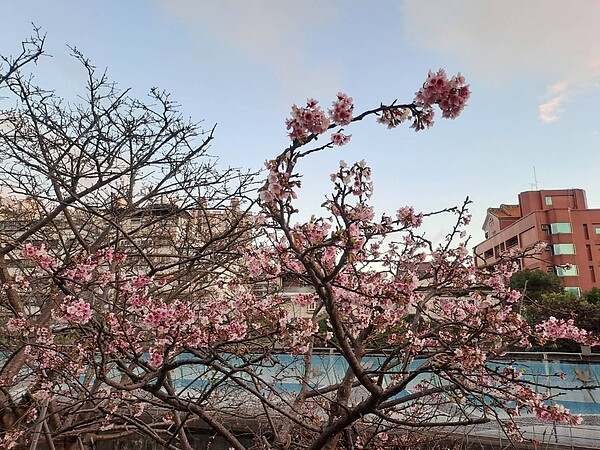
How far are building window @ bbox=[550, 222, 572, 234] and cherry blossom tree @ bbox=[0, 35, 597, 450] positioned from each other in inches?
888

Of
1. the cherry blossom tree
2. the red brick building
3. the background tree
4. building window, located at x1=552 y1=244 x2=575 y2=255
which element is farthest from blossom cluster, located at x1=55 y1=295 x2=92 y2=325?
building window, located at x1=552 y1=244 x2=575 y2=255

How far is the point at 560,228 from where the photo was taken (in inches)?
867

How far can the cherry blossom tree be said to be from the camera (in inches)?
62.1

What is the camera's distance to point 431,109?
150 cm

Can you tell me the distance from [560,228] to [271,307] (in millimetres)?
24563

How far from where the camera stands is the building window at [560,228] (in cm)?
2195

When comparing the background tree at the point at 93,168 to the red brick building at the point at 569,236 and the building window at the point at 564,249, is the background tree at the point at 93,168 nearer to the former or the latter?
the red brick building at the point at 569,236

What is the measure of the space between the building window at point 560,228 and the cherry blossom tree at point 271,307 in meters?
22.6

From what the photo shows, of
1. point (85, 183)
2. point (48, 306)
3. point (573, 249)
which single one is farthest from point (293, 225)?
point (573, 249)

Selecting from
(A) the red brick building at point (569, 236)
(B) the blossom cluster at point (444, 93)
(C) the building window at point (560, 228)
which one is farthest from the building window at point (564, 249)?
(B) the blossom cluster at point (444, 93)

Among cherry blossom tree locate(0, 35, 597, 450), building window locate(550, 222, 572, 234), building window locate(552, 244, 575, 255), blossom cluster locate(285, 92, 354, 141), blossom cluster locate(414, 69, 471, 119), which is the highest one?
building window locate(550, 222, 572, 234)

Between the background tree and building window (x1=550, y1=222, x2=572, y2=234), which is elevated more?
building window (x1=550, y1=222, x2=572, y2=234)

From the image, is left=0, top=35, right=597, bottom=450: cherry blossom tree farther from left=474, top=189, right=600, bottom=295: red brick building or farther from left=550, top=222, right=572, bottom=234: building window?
left=550, top=222, right=572, bottom=234: building window

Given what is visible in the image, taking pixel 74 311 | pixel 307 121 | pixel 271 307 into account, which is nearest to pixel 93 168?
pixel 74 311
